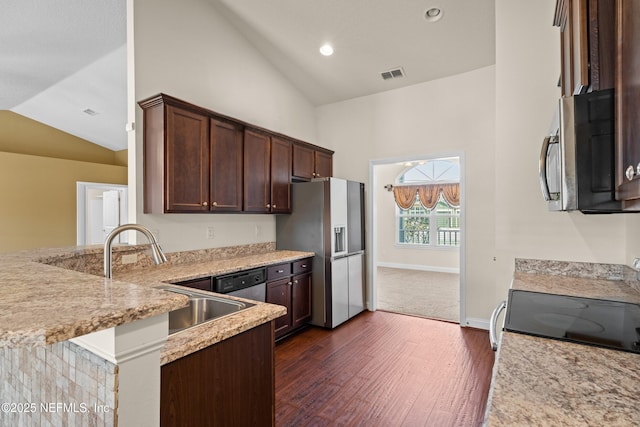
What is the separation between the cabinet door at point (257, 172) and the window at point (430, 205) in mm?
5025

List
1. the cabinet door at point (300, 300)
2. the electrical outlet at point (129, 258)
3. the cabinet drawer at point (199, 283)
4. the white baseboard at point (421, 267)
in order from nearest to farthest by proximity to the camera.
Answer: the cabinet drawer at point (199, 283)
the electrical outlet at point (129, 258)
the cabinet door at point (300, 300)
the white baseboard at point (421, 267)

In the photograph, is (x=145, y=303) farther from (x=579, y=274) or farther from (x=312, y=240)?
(x=312, y=240)

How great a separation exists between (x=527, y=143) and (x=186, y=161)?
8.91ft

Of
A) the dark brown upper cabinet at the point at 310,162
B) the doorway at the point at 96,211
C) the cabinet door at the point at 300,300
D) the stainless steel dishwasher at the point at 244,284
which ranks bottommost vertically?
the cabinet door at the point at 300,300

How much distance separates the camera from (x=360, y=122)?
4.54 metres

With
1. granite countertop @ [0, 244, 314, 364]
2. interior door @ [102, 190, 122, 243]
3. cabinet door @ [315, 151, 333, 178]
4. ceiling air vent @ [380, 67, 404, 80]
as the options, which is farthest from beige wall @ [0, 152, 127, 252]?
ceiling air vent @ [380, 67, 404, 80]

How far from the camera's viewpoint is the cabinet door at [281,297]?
10.5 ft

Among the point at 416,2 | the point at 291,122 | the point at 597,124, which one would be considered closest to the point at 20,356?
the point at 597,124

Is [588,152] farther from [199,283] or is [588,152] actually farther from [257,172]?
[257,172]

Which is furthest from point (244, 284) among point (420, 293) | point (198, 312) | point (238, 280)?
point (420, 293)

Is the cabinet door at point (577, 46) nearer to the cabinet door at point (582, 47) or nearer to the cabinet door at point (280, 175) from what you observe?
the cabinet door at point (582, 47)

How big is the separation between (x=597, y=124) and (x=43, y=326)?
1.51m

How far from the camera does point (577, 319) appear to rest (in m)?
1.25

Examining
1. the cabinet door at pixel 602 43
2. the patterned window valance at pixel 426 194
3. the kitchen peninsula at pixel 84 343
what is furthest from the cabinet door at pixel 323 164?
the patterned window valance at pixel 426 194
